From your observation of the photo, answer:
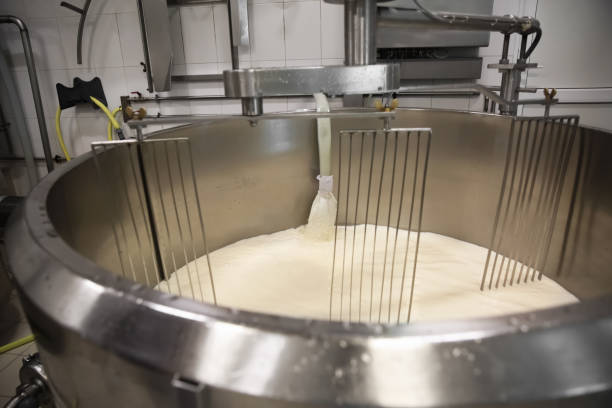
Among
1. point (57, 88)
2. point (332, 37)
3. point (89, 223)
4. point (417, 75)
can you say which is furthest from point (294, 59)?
point (89, 223)

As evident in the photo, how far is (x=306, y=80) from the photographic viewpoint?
1.77ft

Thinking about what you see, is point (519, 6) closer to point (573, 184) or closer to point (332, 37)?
point (332, 37)

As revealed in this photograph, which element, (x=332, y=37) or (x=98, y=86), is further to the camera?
(x=98, y=86)

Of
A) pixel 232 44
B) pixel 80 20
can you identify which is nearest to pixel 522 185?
pixel 232 44

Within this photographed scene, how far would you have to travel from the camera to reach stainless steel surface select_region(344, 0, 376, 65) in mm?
553

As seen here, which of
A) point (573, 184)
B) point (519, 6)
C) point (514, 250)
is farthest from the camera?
point (519, 6)

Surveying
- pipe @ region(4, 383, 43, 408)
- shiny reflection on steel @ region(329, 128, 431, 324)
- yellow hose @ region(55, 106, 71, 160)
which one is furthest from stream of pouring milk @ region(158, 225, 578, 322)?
yellow hose @ region(55, 106, 71, 160)

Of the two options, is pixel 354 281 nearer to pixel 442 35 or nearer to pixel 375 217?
pixel 375 217

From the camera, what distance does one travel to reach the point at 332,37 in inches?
61.2

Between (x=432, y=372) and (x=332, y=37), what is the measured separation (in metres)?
1.50

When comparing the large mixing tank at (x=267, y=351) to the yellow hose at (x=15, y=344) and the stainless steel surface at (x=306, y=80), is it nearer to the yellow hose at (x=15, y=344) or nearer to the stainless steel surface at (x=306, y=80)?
the stainless steel surface at (x=306, y=80)

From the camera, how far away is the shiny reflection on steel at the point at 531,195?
3.18 feet

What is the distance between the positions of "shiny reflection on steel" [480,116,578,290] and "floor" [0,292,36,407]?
1.36 m

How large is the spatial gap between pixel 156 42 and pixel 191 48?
6.0 inches
